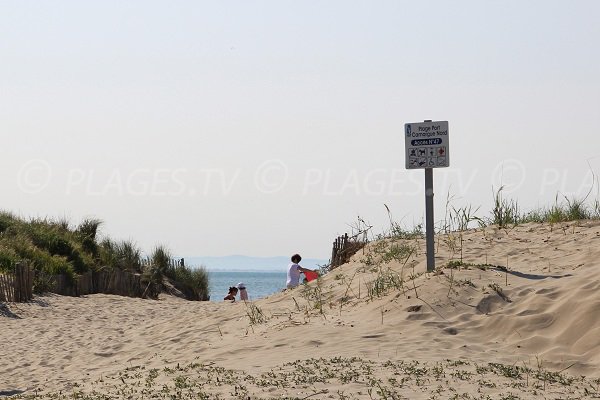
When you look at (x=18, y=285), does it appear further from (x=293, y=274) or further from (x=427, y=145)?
(x=427, y=145)

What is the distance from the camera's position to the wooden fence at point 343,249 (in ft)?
59.8

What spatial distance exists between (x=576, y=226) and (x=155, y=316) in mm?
7927

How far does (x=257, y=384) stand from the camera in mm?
8445

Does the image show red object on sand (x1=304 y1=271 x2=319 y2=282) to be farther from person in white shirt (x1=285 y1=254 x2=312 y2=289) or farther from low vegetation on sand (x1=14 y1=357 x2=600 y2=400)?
low vegetation on sand (x1=14 y1=357 x2=600 y2=400)

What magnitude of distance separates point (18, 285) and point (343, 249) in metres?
6.79

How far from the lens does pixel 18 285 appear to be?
1909cm

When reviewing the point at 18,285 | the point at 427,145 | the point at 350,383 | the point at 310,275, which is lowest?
the point at 350,383

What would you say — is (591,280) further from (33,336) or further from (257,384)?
(33,336)

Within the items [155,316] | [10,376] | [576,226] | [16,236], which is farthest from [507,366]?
[16,236]

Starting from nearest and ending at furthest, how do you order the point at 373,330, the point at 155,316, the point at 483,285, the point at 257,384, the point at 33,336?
the point at 257,384 < the point at 373,330 < the point at 483,285 < the point at 33,336 < the point at 155,316

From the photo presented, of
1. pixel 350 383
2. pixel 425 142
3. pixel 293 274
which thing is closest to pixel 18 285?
pixel 293 274

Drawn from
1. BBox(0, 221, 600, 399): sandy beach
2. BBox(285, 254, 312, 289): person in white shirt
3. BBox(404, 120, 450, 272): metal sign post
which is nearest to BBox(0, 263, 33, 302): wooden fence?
BBox(0, 221, 600, 399): sandy beach

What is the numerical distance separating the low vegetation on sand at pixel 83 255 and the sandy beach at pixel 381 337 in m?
7.01

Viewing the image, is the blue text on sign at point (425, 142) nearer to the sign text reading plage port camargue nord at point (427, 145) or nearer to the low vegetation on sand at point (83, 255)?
the sign text reading plage port camargue nord at point (427, 145)
